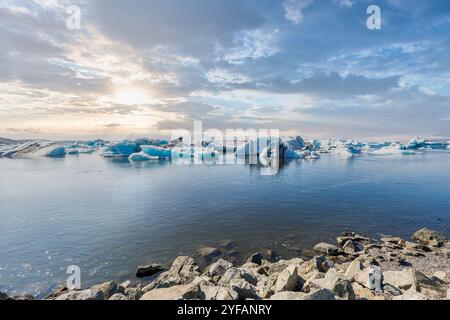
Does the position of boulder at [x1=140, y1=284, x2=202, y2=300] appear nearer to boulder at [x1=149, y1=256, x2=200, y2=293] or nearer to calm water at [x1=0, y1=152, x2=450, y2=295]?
boulder at [x1=149, y1=256, x2=200, y2=293]

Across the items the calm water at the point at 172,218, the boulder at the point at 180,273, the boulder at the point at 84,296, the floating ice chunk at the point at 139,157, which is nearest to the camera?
the boulder at the point at 84,296

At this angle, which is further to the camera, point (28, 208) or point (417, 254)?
point (28, 208)

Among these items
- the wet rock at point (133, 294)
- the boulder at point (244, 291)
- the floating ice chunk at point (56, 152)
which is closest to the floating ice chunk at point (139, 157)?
the floating ice chunk at point (56, 152)

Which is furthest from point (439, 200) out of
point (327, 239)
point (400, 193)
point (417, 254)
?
point (327, 239)

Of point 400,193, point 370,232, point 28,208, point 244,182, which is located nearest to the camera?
point 370,232

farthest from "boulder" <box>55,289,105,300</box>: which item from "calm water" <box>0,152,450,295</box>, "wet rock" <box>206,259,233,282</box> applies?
"wet rock" <box>206,259,233,282</box>

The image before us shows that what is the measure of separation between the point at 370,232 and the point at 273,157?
140ft

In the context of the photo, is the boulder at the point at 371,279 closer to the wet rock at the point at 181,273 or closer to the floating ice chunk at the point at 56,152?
the wet rock at the point at 181,273

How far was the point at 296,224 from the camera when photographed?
16.6 m

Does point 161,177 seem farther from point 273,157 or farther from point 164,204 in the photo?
point 273,157

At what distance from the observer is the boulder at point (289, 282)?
7.12 m

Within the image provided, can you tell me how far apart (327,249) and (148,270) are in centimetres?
938

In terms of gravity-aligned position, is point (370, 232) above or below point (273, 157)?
below

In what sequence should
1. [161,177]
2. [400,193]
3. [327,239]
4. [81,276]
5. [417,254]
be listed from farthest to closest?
[161,177] < [400,193] < [327,239] < [417,254] < [81,276]
